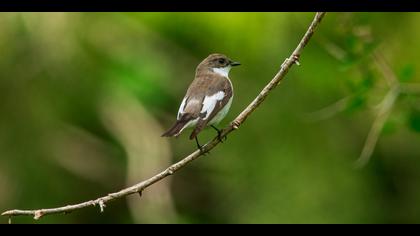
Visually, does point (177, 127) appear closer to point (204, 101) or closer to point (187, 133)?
point (204, 101)

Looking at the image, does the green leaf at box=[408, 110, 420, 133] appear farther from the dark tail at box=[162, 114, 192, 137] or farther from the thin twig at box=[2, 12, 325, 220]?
the thin twig at box=[2, 12, 325, 220]

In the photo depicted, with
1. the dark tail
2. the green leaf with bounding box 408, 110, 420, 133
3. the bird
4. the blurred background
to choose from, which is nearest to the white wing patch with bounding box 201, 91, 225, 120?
the bird

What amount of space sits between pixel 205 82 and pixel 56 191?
3.87m

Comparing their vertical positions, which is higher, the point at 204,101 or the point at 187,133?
the point at 204,101

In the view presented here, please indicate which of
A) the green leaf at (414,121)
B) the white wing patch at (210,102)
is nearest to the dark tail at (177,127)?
the white wing patch at (210,102)

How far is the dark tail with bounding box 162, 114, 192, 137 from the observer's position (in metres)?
4.49

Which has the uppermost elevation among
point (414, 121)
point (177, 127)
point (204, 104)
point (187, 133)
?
point (414, 121)

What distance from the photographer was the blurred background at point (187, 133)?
7.73 m

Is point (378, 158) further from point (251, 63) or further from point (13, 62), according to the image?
point (13, 62)

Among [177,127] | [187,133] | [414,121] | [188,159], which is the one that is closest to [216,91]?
[177,127]

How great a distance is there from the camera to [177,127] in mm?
4680

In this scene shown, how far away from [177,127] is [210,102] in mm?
482

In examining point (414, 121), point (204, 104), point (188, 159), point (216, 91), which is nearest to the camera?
point (188, 159)

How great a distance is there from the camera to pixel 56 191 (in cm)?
894
